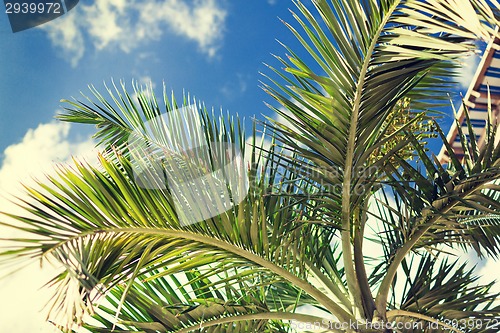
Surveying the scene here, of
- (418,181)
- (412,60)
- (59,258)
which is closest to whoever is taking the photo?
(59,258)

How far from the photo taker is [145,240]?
2217 mm

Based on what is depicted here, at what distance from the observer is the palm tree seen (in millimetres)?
2020

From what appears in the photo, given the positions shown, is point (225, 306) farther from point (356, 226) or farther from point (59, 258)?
point (59, 258)

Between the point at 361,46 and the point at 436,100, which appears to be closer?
the point at 361,46

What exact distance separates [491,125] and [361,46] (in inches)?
31.7

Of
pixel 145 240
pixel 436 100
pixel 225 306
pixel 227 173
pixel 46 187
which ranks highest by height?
pixel 436 100

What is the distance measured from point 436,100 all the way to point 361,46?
1181mm

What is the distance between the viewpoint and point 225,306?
2557 mm

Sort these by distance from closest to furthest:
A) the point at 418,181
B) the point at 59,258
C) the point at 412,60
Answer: the point at 59,258
the point at 412,60
the point at 418,181

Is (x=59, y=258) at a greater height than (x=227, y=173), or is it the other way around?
(x=227, y=173)

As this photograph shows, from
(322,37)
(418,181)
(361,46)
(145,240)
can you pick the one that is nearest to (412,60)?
(361,46)

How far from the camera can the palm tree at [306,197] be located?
202cm

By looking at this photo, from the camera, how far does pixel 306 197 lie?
2279 mm

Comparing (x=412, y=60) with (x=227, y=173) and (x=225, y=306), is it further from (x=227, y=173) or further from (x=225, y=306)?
(x=225, y=306)
